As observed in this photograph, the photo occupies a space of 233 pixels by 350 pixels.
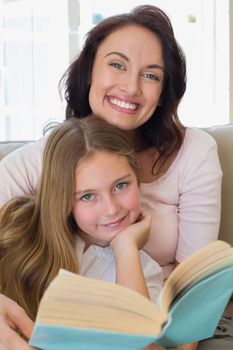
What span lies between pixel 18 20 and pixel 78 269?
1.60 meters

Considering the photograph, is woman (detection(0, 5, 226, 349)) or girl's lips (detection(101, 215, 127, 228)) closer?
girl's lips (detection(101, 215, 127, 228))

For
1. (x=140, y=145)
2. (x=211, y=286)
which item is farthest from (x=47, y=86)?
(x=211, y=286)

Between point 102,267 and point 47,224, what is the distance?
14 centimetres

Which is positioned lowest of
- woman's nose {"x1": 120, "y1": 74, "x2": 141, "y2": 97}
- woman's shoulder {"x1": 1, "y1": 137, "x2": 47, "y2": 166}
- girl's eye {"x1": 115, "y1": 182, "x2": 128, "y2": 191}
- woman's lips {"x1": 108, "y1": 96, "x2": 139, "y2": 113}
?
girl's eye {"x1": 115, "y1": 182, "x2": 128, "y2": 191}

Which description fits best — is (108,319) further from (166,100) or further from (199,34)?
(199,34)

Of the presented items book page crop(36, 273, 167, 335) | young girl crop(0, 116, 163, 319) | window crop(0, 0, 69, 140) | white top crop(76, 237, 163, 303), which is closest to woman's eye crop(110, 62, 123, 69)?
young girl crop(0, 116, 163, 319)

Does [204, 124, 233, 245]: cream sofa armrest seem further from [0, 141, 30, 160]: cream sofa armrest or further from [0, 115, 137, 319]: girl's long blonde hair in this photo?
[0, 141, 30, 160]: cream sofa armrest

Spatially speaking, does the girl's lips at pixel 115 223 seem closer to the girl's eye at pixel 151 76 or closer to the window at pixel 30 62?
the girl's eye at pixel 151 76

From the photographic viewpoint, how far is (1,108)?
245 cm

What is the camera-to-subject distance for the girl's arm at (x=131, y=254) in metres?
0.99

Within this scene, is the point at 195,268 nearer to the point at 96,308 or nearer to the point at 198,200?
the point at 96,308

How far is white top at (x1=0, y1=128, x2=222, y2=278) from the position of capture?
1.21 metres

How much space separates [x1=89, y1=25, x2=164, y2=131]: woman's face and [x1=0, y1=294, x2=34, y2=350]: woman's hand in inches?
18.9

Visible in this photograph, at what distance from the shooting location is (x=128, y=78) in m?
1.22
